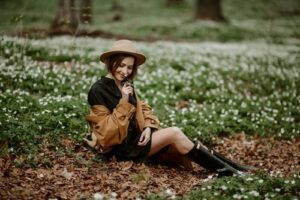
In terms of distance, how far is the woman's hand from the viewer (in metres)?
6.63

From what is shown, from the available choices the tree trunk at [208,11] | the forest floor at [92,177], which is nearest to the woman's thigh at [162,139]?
the forest floor at [92,177]

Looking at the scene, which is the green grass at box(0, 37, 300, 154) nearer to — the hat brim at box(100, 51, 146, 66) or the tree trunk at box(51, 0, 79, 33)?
the hat brim at box(100, 51, 146, 66)

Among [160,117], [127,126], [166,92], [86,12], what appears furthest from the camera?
[86,12]

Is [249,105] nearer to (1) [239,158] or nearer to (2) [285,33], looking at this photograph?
(1) [239,158]

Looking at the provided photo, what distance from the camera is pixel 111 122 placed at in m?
6.29

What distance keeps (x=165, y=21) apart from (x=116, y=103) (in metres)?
22.3

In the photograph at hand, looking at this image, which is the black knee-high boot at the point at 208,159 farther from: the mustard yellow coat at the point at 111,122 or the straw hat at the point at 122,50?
the straw hat at the point at 122,50

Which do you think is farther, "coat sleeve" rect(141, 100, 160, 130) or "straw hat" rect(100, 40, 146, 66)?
"coat sleeve" rect(141, 100, 160, 130)

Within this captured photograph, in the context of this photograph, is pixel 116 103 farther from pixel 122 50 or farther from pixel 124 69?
pixel 122 50

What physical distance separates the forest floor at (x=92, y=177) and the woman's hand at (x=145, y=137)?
43 cm

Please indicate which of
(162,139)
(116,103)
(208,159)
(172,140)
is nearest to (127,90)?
(116,103)

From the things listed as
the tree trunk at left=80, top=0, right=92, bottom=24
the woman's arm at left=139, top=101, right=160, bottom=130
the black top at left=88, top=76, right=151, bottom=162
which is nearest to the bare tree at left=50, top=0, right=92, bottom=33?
the tree trunk at left=80, top=0, right=92, bottom=24

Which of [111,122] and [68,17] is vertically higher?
[68,17]

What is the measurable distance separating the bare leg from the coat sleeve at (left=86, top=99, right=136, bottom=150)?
59 cm
